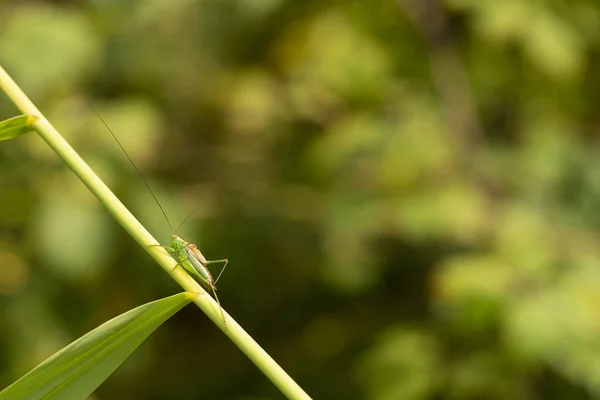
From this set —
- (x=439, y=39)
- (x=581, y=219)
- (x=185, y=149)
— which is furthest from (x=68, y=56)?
(x=581, y=219)

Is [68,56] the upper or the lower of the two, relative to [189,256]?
upper

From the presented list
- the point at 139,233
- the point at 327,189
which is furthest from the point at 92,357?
the point at 327,189

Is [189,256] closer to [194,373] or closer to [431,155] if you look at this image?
[431,155]

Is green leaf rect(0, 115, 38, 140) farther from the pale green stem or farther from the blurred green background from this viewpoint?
the blurred green background

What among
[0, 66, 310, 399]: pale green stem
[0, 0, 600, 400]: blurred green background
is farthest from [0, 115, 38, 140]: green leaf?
[0, 0, 600, 400]: blurred green background

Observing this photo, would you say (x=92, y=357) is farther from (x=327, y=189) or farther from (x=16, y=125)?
(x=327, y=189)
